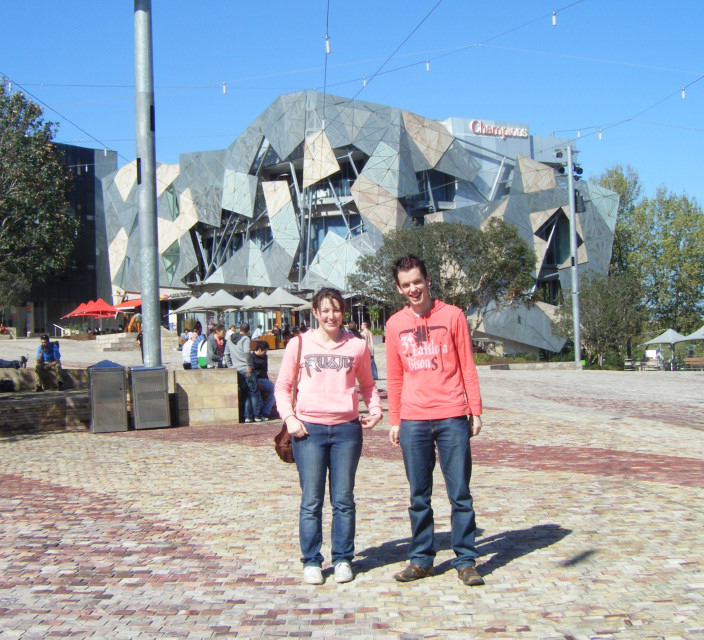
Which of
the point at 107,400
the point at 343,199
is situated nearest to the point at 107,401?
the point at 107,400

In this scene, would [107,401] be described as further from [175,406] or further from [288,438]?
[288,438]

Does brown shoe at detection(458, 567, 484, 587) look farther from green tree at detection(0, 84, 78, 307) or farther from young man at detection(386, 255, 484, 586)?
green tree at detection(0, 84, 78, 307)

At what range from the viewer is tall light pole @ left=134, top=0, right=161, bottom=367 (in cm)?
1193

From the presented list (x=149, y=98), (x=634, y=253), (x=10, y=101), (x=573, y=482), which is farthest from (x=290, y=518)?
(x=634, y=253)

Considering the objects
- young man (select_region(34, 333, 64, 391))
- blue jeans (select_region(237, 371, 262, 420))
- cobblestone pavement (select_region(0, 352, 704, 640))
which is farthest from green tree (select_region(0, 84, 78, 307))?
cobblestone pavement (select_region(0, 352, 704, 640))

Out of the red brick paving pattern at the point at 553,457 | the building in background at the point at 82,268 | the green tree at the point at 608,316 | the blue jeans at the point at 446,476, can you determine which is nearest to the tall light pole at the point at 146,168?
the red brick paving pattern at the point at 553,457

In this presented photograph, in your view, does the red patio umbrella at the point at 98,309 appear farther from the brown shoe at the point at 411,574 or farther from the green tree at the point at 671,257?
the brown shoe at the point at 411,574

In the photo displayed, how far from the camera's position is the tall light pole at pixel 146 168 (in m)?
11.9

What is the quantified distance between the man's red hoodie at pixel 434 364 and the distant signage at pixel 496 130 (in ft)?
200

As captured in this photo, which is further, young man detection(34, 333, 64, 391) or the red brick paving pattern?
young man detection(34, 333, 64, 391)

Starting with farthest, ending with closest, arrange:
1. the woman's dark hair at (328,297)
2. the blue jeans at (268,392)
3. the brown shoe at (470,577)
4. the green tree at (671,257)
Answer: the green tree at (671,257) → the blue jeans at (268,392) → the woman's dark hair at (328,297) → the brown shoe at (470,577)

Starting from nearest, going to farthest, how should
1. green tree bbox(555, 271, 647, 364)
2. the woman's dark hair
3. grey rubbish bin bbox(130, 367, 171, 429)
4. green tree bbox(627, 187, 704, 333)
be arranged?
the woman's dark hair < grey rubbish bin bbox(130, 367, 171, 429) < green tree bbox(555, 271, 647, 364) < green tree bbox(627, 187, 704, 333)

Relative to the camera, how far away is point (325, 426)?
14.7 ft

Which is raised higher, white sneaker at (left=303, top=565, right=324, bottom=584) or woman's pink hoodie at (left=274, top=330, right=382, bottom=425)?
woman's pink hoodie at (left=274, top=330, right=382, bottom=425)
